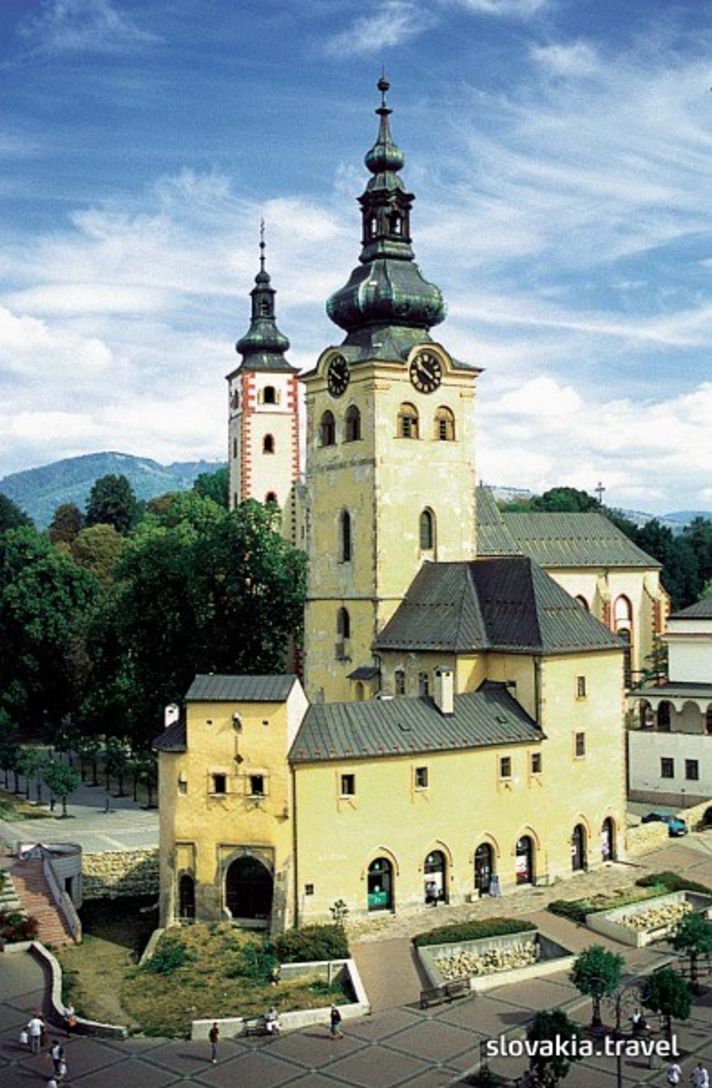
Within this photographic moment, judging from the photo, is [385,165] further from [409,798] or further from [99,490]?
[99,490]

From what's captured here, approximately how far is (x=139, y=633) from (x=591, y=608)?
2474 centimetres

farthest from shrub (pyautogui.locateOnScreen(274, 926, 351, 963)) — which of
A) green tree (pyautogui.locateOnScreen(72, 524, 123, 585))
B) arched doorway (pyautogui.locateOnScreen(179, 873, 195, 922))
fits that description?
green tree (pyautogui.locateOnScreen(72, 524, 123, 585))

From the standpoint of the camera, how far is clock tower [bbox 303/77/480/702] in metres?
→ 50.7

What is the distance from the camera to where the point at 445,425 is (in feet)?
172

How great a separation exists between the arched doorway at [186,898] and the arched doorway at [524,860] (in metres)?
11.4

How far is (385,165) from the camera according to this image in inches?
2082

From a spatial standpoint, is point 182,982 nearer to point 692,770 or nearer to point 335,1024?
point 335,1024

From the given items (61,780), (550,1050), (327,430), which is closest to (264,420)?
(327,430)

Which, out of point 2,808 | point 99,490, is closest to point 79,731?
point 2,808

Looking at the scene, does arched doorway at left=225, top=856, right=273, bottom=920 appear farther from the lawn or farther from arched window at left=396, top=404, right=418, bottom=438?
arched window at left=396, top=404, right=418, bottom=438

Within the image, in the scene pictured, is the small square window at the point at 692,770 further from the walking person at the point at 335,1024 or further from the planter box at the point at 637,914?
the walking person at the point at 335,1024

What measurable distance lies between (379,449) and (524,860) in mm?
16905

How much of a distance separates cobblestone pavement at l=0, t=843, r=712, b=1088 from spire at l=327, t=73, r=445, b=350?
91.5 feet

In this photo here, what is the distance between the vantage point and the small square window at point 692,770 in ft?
188
